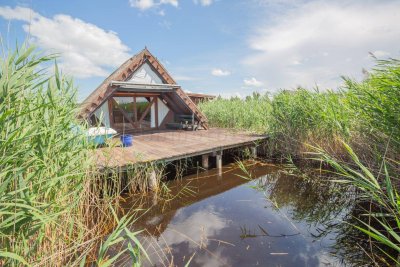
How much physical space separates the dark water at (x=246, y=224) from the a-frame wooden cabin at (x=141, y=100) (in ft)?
14.8

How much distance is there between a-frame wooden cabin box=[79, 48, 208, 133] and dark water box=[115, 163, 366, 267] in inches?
178

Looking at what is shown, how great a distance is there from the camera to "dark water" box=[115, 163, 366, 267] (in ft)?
11.8

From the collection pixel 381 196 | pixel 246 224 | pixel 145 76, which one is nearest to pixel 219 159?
pixel 246 224

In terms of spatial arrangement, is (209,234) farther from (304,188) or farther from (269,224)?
(304,188)

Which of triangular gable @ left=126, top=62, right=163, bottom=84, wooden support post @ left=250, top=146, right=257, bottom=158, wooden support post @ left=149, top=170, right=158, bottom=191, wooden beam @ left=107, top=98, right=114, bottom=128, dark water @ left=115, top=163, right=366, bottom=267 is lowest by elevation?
dark water @ left=115, top=163, right=366, bottom=267

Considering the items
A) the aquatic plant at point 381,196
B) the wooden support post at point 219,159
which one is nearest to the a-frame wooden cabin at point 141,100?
the wooden support post at point 219,159

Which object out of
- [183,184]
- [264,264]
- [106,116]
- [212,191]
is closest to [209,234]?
[264,264]

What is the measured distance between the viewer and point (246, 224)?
15.1 ft

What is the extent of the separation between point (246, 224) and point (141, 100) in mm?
8679

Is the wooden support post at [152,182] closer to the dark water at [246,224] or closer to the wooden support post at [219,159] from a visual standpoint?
the dark water at [246,224]

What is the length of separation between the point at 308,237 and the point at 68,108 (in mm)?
4442

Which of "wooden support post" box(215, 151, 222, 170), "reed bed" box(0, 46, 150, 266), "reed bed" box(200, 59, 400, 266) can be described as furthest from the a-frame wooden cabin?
"reed bed" box(0, 46, 150, 266)

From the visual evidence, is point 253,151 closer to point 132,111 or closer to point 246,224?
point 246,224

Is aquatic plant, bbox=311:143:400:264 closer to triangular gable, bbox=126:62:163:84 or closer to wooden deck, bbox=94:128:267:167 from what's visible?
wooden deck, bbox=94:128:267:167
